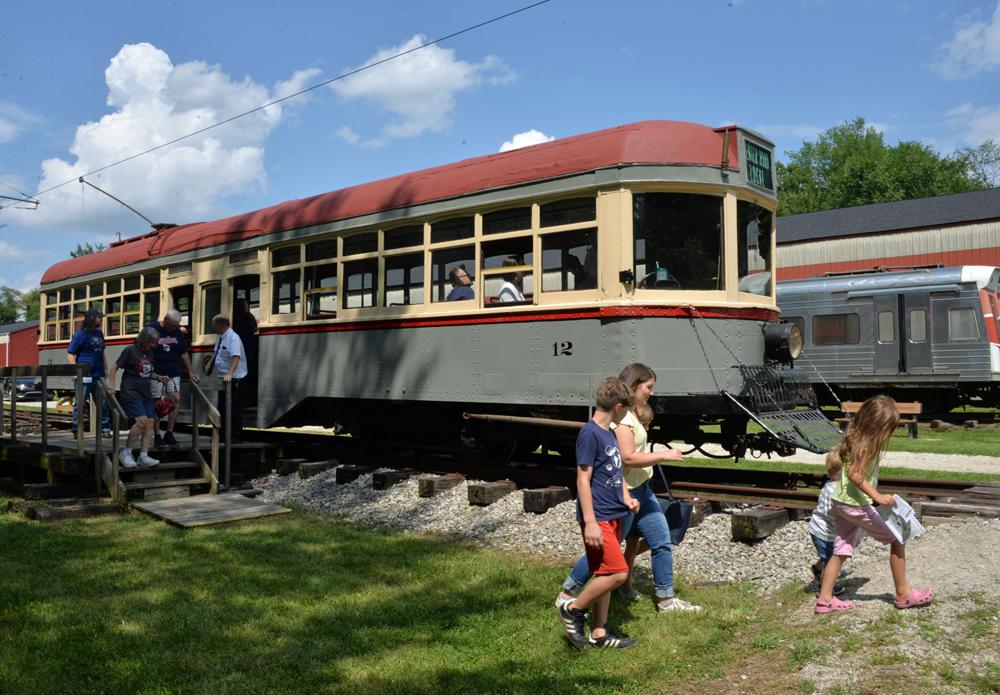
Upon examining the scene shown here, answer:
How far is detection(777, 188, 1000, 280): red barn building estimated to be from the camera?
99.5 feet

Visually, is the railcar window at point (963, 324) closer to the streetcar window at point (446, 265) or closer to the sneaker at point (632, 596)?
the streetcar window at point (446, 265)

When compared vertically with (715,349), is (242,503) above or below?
below

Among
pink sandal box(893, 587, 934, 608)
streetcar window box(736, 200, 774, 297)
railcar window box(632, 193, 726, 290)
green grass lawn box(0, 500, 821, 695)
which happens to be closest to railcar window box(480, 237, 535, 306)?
railcar window box(632, 193, 726, 290)

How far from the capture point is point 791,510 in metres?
6.43

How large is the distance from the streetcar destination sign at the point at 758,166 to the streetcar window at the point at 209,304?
23.7 ft

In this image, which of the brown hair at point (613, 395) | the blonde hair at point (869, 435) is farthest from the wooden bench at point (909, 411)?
the brown hair at point (613, 395)

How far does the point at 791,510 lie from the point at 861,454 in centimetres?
224

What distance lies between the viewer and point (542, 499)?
7.21 meters

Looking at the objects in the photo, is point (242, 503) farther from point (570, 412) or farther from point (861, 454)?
point (861, 454)

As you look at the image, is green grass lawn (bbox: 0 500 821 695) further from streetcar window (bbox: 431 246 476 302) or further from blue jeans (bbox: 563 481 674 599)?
streetcar window (bbox: 431 246 476 302)

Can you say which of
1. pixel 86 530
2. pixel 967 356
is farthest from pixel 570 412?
pixel 967 356

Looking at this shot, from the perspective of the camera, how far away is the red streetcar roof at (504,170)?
7.35 m

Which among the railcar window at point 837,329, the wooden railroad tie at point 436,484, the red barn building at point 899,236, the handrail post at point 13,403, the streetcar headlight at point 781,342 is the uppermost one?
the red barn building at point 899,236

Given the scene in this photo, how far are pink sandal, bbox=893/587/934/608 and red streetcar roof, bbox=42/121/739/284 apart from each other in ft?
13.9
